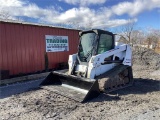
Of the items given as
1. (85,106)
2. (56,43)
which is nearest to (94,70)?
(85,106)

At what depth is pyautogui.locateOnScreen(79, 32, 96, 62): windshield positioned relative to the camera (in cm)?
718

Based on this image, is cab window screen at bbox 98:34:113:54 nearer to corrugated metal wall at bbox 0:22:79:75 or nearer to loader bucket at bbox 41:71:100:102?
loader bucket at bbox 41:71:100:102

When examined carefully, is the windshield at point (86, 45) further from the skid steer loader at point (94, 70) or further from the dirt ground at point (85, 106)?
the dirt ground at point (85, 106)

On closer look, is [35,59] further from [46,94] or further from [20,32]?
[46,94]

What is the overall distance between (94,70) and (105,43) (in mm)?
1311

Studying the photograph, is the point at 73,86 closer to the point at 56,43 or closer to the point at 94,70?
the point at 94,70

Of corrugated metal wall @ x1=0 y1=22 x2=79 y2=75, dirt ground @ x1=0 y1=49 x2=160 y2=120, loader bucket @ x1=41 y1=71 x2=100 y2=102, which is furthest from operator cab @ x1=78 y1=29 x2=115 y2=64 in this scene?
corrugated metal wall @ x1=0 y1=22 x2=79 y2=75

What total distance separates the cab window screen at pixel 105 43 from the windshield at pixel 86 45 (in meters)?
0.29

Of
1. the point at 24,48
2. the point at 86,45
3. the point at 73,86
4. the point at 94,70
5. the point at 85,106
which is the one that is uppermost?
the point at 86,45

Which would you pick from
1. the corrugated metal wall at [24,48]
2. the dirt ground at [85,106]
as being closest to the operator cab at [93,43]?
the dirt ground at [85,106]

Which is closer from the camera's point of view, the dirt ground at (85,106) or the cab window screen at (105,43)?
the dirt ground at (85,106)

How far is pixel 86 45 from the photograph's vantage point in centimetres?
738

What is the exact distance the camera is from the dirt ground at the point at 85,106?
496cm

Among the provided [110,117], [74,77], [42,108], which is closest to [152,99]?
[110,117]
